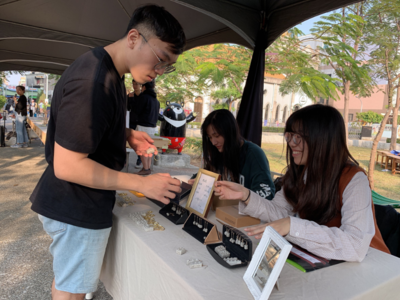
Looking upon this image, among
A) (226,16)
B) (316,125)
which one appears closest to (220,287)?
(316,125)

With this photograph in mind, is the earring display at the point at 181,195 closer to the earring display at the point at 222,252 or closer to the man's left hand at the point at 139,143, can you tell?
the man's left hand at the point at 139,143

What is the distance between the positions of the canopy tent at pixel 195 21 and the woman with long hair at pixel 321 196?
1.65m

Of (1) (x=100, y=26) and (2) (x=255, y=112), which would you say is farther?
(1) (x=100, y=26)

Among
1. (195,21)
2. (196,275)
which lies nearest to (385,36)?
(195,21)

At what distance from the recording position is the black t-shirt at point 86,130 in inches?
35.6

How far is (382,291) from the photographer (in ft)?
3.25

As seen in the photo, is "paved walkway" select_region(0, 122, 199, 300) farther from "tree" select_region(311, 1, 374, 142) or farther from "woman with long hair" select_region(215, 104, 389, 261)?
"tree" select_region(311, 1, 374, 142)

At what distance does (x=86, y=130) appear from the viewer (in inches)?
35.6

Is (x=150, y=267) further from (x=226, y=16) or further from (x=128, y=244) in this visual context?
(x=226, y=16)

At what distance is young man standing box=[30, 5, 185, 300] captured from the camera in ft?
3.01

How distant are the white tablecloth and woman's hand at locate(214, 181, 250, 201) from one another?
29cm

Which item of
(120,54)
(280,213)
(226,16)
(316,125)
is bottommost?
(280,213)

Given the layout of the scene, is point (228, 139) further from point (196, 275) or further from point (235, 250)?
point (196, 275)

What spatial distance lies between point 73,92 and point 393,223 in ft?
5.80
